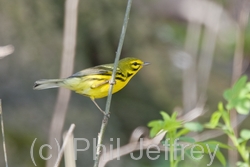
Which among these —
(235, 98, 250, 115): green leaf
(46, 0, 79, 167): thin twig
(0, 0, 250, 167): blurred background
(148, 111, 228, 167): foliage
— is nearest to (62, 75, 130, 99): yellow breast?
(46, 0, 79, 167): thin twig

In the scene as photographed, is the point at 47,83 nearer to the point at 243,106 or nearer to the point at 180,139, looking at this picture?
the point at 180,139

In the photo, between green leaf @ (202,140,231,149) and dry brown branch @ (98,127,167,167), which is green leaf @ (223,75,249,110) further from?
dry brown branch @ (98,127,167,167)

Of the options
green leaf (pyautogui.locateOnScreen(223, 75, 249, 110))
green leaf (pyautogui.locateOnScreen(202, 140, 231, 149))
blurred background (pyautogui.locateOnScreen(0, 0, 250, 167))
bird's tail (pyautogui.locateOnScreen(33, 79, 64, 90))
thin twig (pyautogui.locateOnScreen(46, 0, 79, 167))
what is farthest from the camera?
blurred background (pyautogui.locateOnScreen(0, 0, 250, 167))

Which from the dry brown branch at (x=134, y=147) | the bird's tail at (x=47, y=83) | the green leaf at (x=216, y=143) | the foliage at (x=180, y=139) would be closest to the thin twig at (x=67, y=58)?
the dry brown branch at (x=134, y=147)

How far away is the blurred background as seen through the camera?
4289 mm

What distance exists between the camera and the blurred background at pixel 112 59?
4289 millimetres

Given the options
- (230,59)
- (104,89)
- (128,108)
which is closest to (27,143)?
(128,108)

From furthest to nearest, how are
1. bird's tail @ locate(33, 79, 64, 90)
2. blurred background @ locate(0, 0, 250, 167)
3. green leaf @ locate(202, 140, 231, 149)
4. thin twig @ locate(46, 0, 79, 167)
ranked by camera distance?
blurred background @ locate(0, 0, 250, 167) → bird's tail @ locate(33, 79, 64, 90) → thin twig @ locate(46, 0, 79, 167) → green leaf @ locate(202, 140, 231, 149)

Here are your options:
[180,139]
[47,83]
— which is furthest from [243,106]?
[47,83]

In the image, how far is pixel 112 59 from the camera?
201 inches

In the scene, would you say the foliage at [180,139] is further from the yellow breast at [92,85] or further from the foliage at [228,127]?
the yellow breast at [92,85]

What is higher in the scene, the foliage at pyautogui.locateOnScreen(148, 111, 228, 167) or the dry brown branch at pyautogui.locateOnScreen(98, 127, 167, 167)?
the foliage at pyautogui.locateOnScreen(148, 111, 228, 167)

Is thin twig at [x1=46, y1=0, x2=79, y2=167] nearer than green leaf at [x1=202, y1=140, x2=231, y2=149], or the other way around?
green leaf at [x1=202, y1=140, x2=231, y2=149]

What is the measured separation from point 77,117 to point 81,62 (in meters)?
0.61
